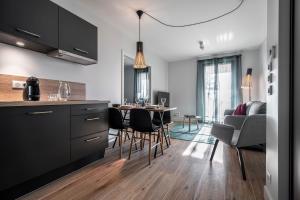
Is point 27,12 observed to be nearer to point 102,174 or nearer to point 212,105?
point 102,174

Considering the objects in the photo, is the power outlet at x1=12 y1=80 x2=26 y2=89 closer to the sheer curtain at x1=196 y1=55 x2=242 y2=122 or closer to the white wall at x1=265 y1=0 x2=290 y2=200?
the white wall at x1=265 y1=0 x2=290 y2=200

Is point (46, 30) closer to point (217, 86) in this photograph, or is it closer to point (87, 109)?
point (87, 109)

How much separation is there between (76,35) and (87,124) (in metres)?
1.31

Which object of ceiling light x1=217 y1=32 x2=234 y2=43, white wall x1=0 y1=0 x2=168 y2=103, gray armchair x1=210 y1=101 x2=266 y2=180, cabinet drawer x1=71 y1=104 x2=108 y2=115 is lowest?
gray armchair x1=210 y1=101 x2=266 y2=180

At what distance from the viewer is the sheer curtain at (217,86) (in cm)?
554

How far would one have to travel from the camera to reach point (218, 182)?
5.98 ft

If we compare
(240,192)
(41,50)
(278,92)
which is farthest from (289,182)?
(41,50)

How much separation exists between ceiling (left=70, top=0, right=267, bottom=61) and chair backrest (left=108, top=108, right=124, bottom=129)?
1.84m

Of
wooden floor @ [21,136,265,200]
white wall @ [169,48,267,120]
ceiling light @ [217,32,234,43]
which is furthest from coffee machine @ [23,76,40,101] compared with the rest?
white wall @ [169,48,267,120]

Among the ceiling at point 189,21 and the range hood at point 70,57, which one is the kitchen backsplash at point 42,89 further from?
the ceiling at point 189,21

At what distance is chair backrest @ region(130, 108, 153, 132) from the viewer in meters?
2.39

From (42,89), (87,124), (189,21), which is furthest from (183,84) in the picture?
(42,89)

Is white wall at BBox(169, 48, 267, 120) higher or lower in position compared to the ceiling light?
lower

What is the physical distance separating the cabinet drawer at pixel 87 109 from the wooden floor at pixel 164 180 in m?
0.78
